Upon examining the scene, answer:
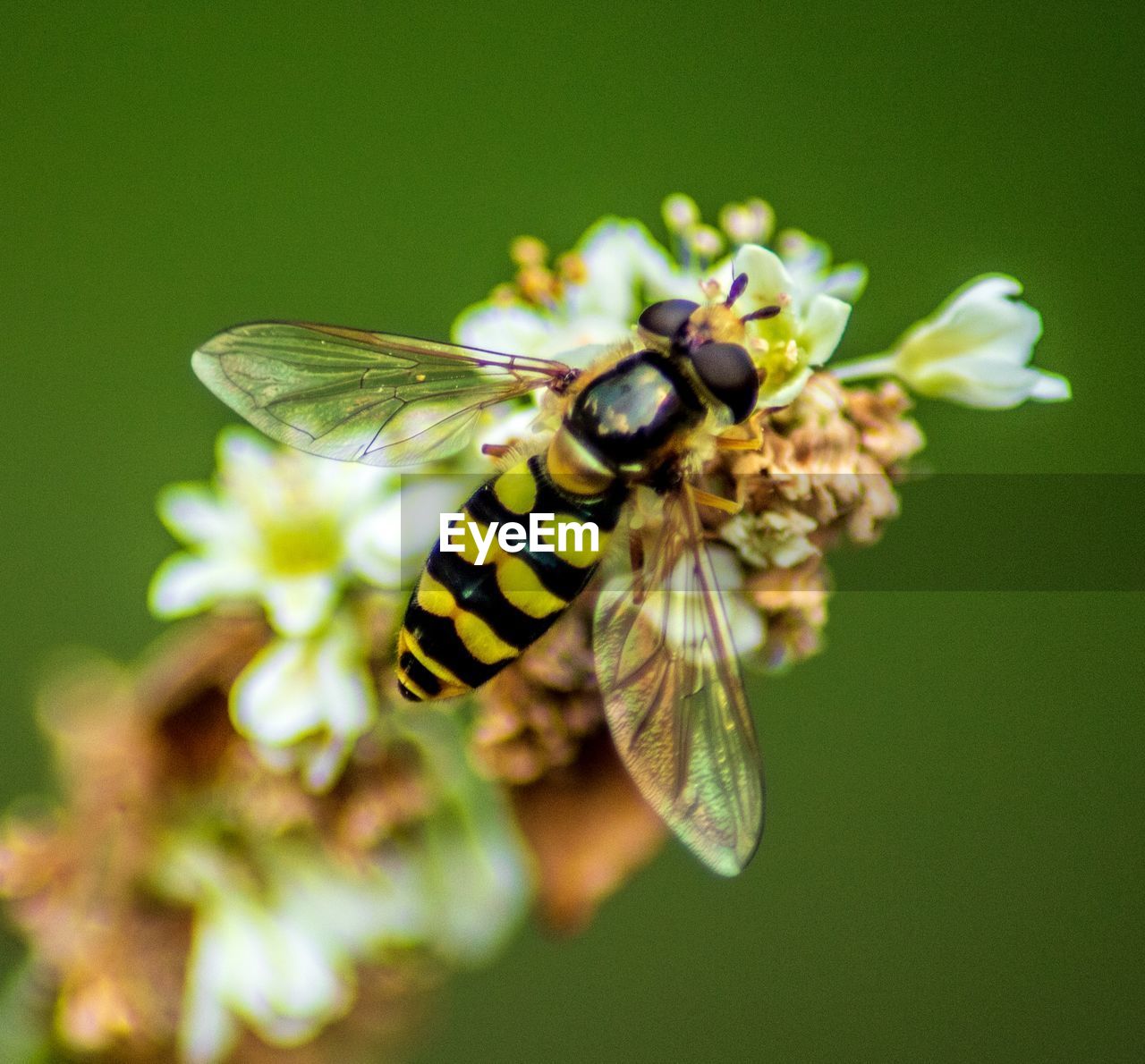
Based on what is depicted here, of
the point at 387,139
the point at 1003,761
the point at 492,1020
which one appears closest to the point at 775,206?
the point at 387,139

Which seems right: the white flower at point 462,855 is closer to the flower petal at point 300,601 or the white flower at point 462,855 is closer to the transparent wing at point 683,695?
the flower petal at point 300,601

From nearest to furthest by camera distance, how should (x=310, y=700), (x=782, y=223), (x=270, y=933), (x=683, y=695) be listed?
(x=683, y=695) < (x=310, y=700) < (x=270, y=933) < (x=782, y=223)

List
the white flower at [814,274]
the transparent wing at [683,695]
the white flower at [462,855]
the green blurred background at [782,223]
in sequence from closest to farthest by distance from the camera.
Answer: the transparent wing at [683,695] < the white flower at [814,274] < the white flower at [462,855] < the green blurred background at [782,223]

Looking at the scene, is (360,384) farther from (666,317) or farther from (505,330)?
(666,317)

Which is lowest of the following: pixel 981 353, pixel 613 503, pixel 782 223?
pixel 613 503

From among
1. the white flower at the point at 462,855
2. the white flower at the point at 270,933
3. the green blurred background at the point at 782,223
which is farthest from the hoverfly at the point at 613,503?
the green blurred background at the point at 782,223

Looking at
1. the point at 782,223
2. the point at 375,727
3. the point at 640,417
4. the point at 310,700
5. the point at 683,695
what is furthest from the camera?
the point at 782,223

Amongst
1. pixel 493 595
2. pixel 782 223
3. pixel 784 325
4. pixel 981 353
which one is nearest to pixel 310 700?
pixel 493 595

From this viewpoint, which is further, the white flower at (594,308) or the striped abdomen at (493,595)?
the white flower at (594,308)

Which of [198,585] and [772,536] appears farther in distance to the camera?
[198,585]

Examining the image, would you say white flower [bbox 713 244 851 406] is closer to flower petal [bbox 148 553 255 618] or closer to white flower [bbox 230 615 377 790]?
white flower [bbox 230 615 377 790]
